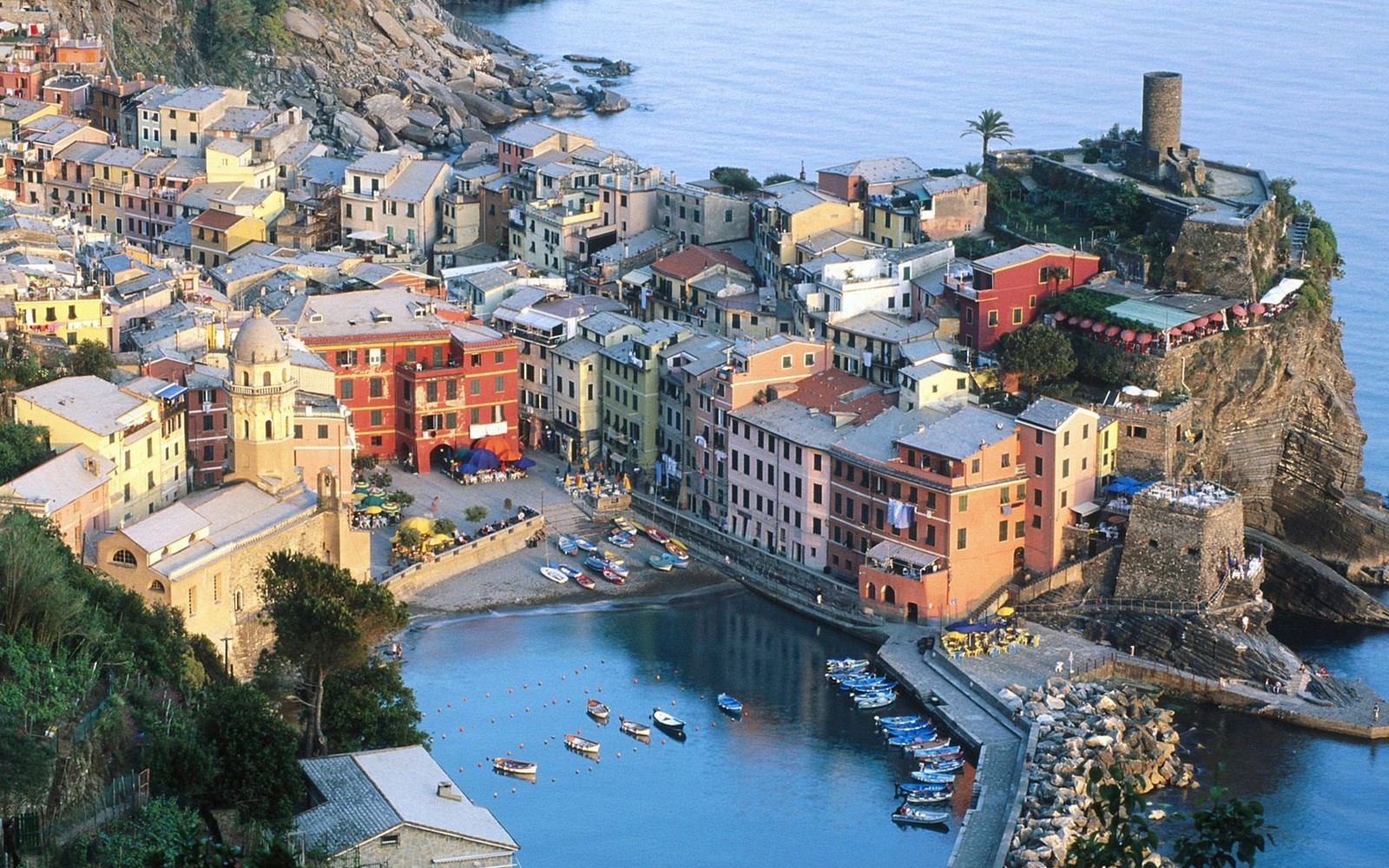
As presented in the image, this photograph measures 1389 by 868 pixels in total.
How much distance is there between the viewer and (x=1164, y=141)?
311ft

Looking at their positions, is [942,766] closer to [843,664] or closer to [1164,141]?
[843,664]

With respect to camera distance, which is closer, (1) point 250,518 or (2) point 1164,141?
(1) point 250,518

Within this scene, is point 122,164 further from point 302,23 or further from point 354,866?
point 354,866

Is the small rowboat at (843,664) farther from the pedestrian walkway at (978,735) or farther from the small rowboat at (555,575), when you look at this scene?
the small rowboat at (555,575)

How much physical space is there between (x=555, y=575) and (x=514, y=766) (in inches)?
517

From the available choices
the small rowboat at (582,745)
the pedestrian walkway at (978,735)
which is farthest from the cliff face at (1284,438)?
the small rowboat at (582,745)

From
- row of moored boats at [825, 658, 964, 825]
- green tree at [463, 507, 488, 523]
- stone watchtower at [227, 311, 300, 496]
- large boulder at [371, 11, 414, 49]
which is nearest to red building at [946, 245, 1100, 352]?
row of moored boats at [825, 658, 964, 825]

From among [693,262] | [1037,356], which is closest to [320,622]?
[1037,356]

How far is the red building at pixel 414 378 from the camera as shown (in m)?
84.8

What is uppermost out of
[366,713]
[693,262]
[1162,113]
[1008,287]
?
[1162,113]

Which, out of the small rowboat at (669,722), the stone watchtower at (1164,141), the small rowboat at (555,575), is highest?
the stone watchtower at (1164,141)

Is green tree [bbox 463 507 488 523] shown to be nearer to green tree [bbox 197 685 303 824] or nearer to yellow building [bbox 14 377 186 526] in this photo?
yellow building [bbox 14 377 186 526]

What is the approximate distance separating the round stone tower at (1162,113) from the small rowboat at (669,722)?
34.9 metres

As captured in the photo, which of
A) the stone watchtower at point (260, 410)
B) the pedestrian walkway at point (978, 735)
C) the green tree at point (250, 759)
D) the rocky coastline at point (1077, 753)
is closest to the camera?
the green tree at point (250, 759)
